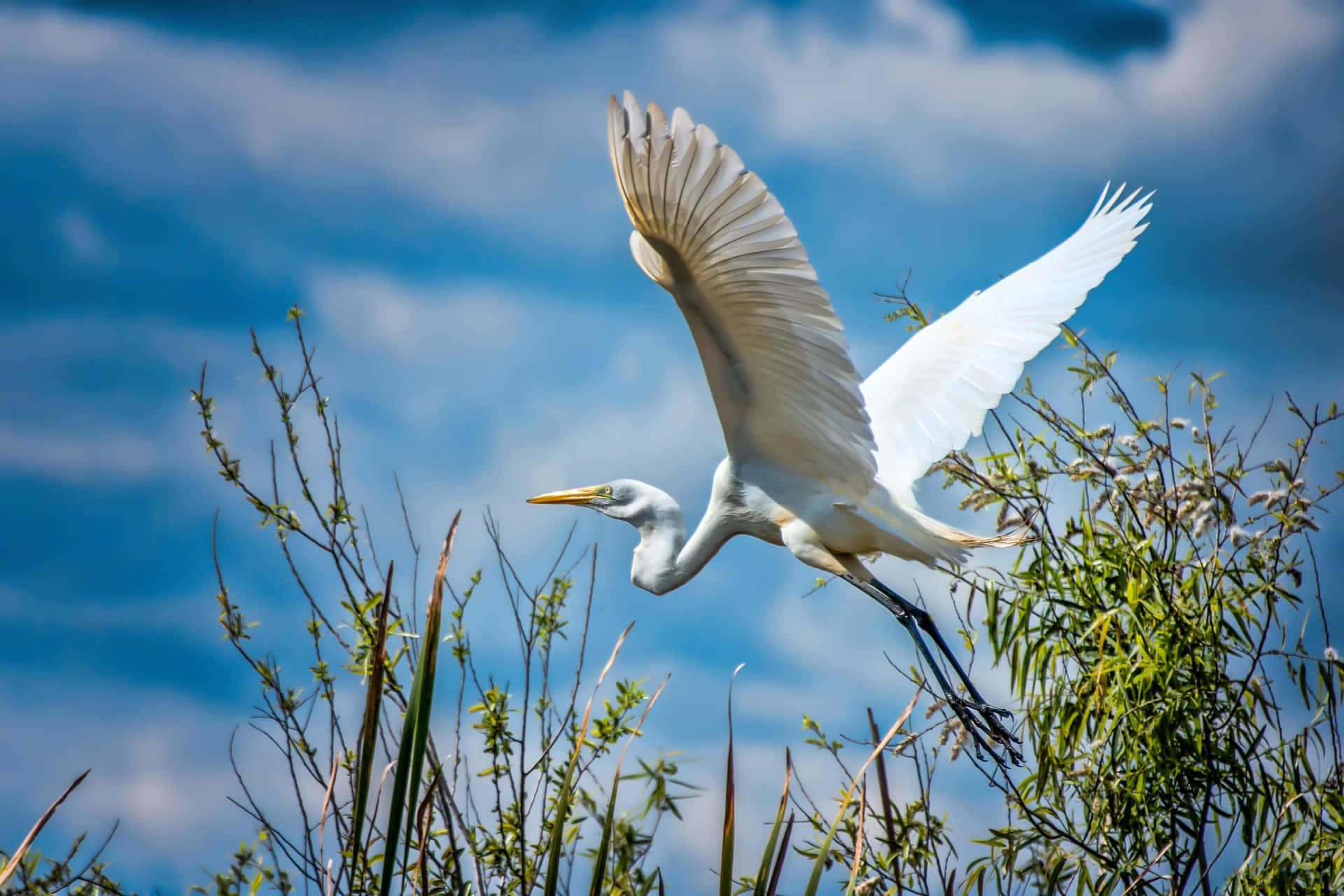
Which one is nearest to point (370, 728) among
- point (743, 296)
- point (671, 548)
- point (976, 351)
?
point (743, 296)

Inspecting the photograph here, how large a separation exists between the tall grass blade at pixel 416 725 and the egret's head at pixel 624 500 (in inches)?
66.5

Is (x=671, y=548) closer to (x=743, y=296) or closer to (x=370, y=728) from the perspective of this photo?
(x=743, y=296)

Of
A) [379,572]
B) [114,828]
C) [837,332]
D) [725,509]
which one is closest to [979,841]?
[725,509]

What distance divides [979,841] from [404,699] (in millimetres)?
1508

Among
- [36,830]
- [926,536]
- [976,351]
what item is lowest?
[36,830]

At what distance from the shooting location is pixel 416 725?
58.4 inches

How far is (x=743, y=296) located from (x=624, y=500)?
1083 mm

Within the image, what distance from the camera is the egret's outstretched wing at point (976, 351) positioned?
3047 mm

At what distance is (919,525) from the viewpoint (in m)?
2.86

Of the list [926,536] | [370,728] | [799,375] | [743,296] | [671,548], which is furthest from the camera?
[671,548]

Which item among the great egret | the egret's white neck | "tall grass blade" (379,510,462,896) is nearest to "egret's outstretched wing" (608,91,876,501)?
the great egret

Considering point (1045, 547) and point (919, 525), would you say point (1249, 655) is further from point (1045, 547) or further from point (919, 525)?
point (919, 525)

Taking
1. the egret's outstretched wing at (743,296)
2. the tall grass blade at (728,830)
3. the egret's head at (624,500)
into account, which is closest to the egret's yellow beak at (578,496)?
the egret's head at (624,500)

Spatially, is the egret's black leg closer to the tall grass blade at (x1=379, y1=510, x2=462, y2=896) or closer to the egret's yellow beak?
the egret's yellow beak
